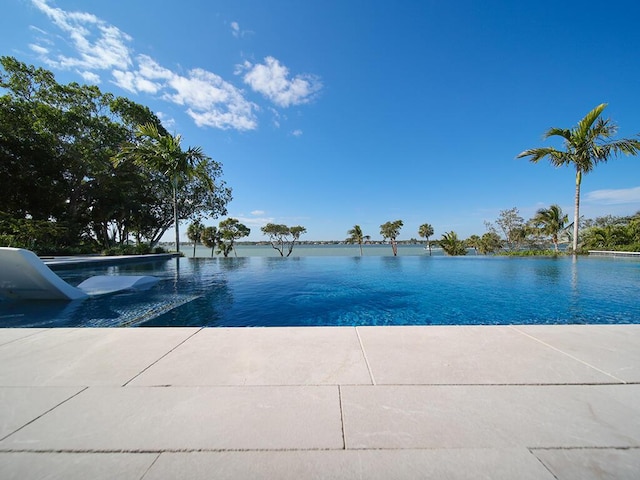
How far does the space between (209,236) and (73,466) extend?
3106cm

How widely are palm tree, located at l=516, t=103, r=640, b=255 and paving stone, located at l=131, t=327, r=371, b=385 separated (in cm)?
2125

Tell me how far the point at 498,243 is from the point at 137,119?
3853 centimetres

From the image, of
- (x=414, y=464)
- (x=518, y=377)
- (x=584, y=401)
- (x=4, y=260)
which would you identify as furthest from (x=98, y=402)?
(x=4, y=260)

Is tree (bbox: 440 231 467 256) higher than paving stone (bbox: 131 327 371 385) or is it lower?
higher

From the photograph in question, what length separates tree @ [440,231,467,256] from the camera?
87.0 ft

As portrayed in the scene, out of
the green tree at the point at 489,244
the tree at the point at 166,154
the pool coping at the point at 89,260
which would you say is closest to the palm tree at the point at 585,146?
the green tree at the point at 489,244

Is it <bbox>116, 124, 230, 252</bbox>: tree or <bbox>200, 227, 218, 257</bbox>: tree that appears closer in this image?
<bbox>116, 124, 230, 252</bbox>: tree

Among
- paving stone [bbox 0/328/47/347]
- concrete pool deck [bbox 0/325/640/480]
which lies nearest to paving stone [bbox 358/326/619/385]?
concrete pool deck [bbox 0/325/640/480]

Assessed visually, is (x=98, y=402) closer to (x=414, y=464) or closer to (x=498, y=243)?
(x=414, y=464)

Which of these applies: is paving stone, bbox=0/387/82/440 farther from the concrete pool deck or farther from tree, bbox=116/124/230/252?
tree, bbox=116/124/230/252

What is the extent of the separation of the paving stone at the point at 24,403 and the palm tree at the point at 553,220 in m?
32.0

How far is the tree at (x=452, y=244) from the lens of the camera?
26531 millimetres

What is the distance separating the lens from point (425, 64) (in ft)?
44.2

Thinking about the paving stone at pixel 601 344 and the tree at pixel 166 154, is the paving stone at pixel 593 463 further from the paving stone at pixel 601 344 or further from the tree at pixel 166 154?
the tree at pixel 166 154
